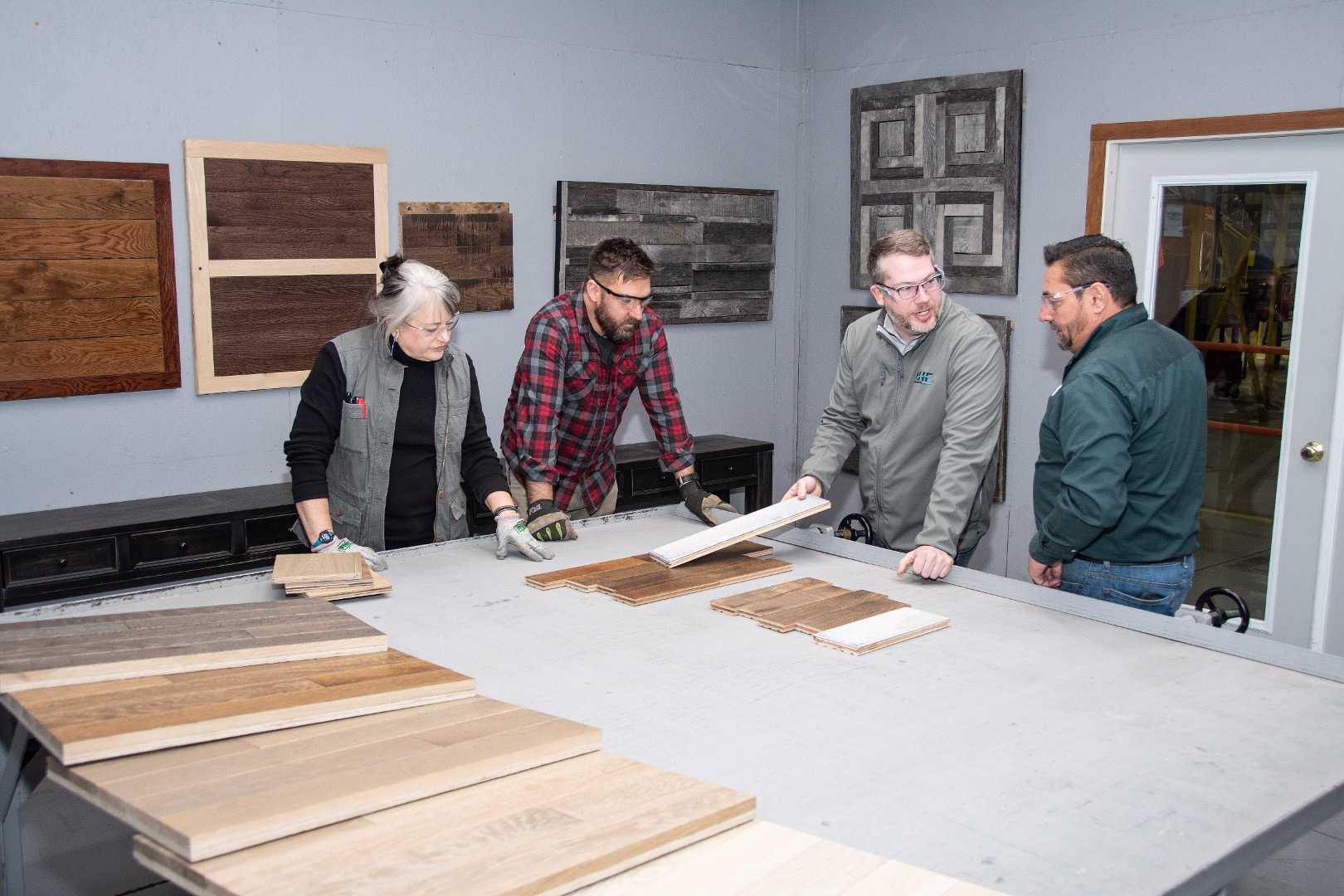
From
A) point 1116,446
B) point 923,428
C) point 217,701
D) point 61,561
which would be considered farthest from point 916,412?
point 61,561

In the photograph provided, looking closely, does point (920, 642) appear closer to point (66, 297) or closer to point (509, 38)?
point (66, 297)

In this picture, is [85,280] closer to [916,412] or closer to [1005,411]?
[916,412]

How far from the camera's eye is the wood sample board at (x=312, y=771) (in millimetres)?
1468

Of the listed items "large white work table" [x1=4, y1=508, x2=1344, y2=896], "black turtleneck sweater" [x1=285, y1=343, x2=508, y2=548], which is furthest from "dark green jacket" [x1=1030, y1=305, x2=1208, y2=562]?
"black turtleneck sweater" [x1=285, y1=343, x2=508, y2=548]

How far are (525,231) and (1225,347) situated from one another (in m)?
2.79

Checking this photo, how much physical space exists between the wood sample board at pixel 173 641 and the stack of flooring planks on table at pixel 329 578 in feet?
0.46

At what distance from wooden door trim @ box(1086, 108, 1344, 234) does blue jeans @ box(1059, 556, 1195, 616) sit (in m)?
2.06

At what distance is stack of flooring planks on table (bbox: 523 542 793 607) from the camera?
276 centimetres

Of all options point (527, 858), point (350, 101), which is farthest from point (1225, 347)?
point (527, 858)

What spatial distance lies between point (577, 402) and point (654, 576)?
3.46 feet

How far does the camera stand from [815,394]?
6.08 metres

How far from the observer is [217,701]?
1.88m

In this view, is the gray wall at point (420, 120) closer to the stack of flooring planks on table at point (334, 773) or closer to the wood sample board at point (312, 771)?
the stack of flooring planks on table at point (334, 773)

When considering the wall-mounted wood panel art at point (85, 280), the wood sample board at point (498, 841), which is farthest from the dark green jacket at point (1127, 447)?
the wall-mounted wood panel art at point (85, 280)
